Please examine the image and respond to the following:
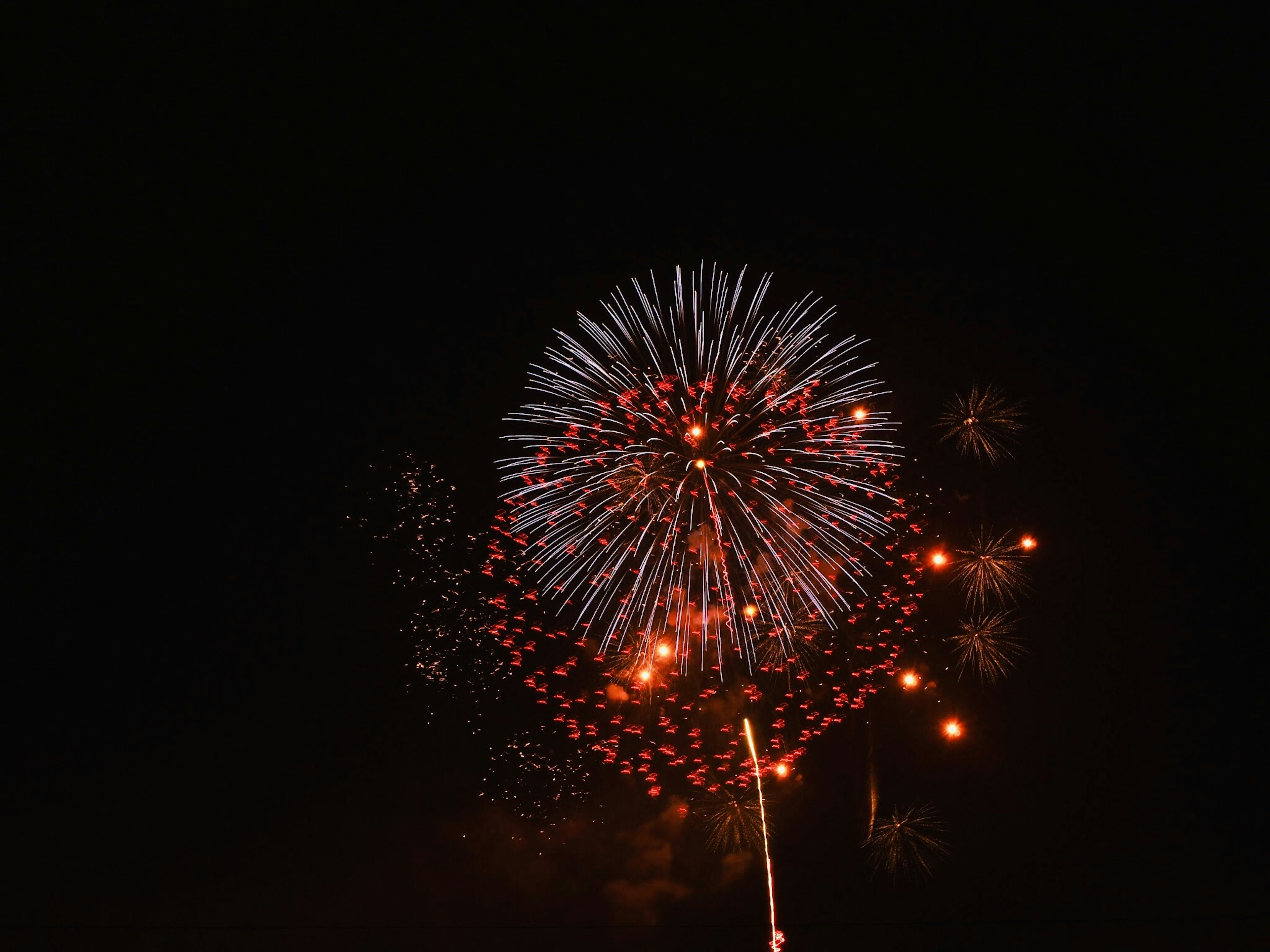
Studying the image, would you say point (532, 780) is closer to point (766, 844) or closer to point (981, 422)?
point (766, 844)

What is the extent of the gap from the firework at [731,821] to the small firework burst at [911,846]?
1526 millimetres

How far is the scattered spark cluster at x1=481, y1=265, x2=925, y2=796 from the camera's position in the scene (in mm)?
8656

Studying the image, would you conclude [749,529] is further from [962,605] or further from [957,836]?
[957,836]

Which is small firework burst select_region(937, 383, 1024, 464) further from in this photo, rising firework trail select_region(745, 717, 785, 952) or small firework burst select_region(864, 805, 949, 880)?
small firework burst select_region(864, 805, 949, 880)

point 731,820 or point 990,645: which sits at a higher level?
point 990,645

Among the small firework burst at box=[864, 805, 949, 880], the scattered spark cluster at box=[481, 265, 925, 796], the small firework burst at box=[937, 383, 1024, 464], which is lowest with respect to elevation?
the small firework burst at box=[864, 805, 949, 880]

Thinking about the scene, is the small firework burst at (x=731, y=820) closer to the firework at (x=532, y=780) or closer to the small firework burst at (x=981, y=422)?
the firework at (x=532, y=780)

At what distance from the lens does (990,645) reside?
416 inches

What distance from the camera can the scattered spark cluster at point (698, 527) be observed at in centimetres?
866

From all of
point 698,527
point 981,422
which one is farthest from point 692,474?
point 981,422

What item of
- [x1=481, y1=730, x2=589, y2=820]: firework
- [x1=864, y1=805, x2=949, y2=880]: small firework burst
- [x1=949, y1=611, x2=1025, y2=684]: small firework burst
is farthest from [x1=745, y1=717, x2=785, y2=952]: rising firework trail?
[x1=949, y1=611, x2=1025, y2=684]: small firework burst

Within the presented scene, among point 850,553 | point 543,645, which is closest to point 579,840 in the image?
point 543,645

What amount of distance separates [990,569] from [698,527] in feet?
13.4


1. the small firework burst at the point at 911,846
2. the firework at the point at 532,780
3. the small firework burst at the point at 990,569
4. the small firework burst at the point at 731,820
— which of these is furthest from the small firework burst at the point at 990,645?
the firework at the point at 532,780
